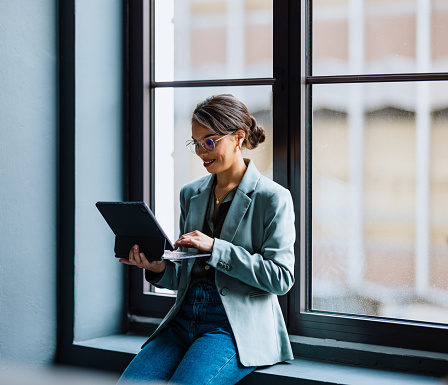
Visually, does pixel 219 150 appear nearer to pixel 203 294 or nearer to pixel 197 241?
pixel 197 241

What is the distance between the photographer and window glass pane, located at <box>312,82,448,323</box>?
8.20 feet

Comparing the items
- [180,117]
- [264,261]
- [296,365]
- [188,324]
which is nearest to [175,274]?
[188,324]

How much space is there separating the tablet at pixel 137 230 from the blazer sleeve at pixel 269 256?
103mm

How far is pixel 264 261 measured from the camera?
2301mm

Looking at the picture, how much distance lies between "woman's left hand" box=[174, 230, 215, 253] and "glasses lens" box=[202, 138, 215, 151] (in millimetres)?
317

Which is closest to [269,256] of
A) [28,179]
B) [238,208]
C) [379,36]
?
[238,208]

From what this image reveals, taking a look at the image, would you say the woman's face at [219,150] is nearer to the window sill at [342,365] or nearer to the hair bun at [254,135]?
the hair bun at [254,135]

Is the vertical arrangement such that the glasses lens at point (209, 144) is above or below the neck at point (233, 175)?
above

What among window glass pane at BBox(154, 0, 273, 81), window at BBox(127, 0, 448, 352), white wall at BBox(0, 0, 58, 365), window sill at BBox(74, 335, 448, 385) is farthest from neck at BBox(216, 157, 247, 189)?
white wall at BBox(0, 0, 58, 365)

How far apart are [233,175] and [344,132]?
0.52 m

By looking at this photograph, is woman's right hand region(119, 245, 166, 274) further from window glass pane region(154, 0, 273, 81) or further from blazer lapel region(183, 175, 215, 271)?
window glass pane region(154, 0, 273, 81)

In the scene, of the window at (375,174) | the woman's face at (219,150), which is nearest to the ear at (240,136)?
the woman's face at (219,150)

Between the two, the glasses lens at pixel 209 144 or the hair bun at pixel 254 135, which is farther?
the hair bun at pixel 254 135

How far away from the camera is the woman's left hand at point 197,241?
2.23 meters
